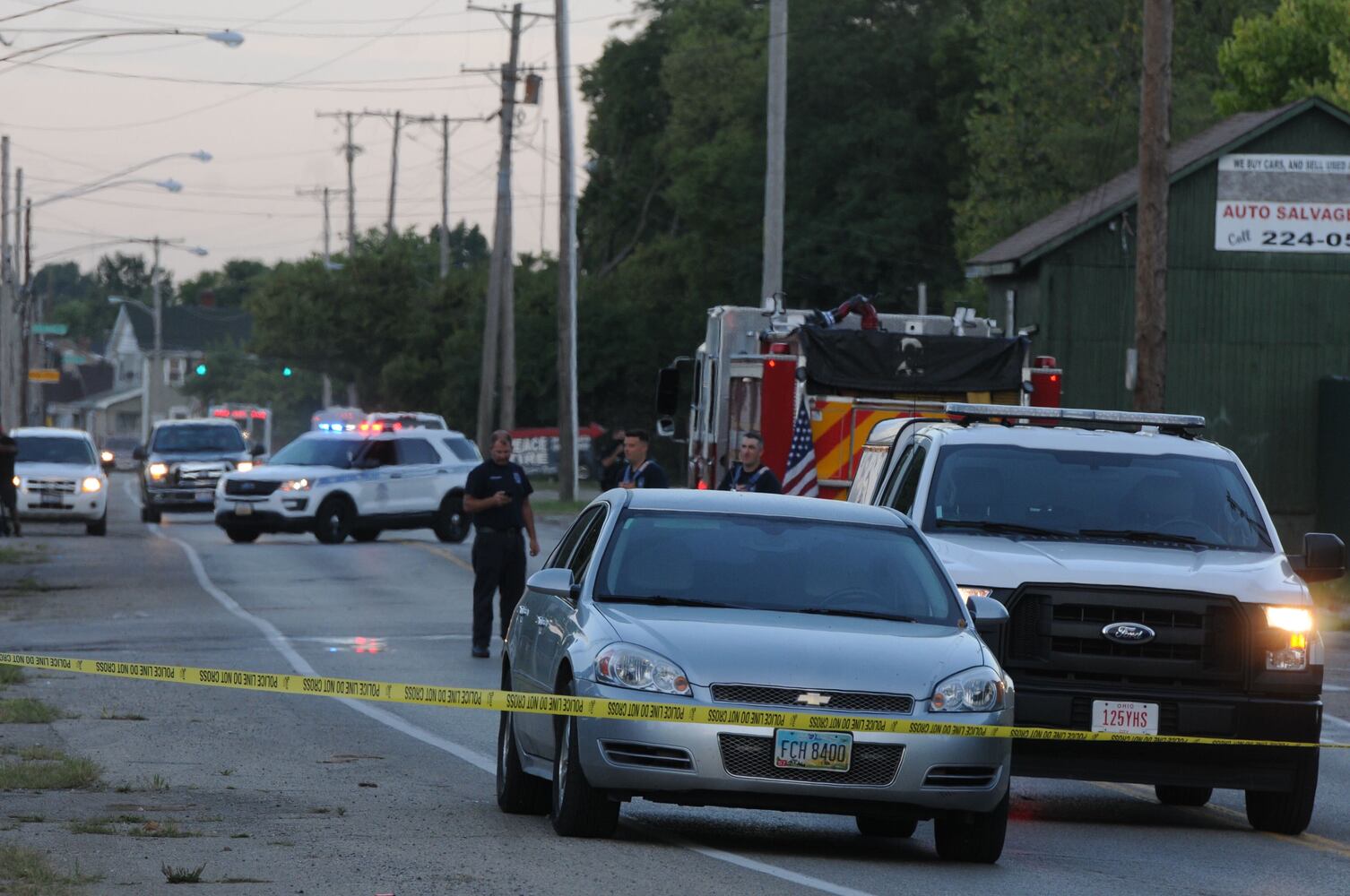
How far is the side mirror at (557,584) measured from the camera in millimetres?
10000

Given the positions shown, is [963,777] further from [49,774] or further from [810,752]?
[49,774]

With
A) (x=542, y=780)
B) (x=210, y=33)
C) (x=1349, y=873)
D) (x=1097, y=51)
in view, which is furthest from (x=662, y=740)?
(x=1097, y=51)

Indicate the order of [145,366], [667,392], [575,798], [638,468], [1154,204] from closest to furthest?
[575,798] → [638,468] → [1154,204] → [667,392] → [145,366]

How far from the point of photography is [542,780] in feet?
34.4

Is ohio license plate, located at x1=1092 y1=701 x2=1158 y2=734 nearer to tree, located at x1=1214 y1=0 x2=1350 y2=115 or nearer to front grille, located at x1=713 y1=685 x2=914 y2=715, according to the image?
front grille, located at x1=713 y1=685 x2=914 y2=715

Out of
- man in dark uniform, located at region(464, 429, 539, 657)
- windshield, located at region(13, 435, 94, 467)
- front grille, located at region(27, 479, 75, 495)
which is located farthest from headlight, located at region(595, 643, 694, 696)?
windshield, located at region(13, 435, 94, 467)

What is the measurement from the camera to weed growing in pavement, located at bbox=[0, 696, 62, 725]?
14195mm

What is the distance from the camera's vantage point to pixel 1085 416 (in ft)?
43.8

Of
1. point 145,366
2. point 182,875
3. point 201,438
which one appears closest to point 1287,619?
point 182,875

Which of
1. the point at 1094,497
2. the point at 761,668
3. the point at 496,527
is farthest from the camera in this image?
the point at 496,527

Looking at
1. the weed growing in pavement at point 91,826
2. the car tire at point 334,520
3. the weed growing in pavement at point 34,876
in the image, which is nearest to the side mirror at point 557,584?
the weed growing in pavement at point 91,826

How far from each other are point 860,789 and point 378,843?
200 centimetres

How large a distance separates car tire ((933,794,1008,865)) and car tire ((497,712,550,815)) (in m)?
1.91

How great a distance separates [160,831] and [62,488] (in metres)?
30.2
